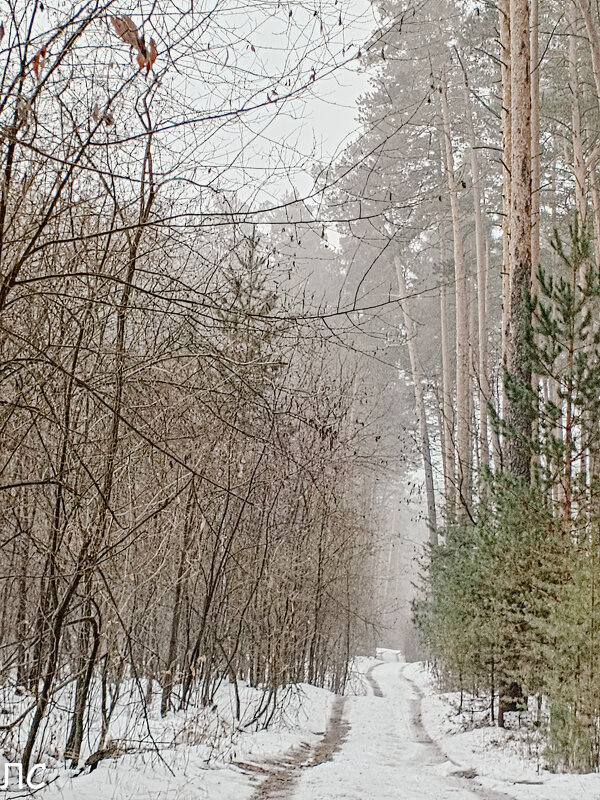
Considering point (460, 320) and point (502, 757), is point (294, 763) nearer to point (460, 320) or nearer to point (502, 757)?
point (502, 757)

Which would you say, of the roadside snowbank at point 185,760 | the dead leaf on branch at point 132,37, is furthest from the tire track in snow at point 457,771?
the dead leaf on branch at point 132,37

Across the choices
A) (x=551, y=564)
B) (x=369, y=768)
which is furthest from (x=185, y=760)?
(x=551, y=564)

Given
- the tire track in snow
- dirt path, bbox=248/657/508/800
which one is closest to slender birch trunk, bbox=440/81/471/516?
the tire track in snow

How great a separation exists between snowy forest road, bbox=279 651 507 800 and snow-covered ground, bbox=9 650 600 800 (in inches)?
0.5

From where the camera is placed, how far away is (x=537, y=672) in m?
8.73

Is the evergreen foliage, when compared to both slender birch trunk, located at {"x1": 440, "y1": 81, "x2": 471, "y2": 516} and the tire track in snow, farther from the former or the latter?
slender birch trunk, located at {"x1": 440, "y1": 81, "x2": 471, "y2": 516}

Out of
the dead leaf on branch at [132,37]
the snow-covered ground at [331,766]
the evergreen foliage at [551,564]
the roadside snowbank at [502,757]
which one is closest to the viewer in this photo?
the dead leaf on branch at [132,37]

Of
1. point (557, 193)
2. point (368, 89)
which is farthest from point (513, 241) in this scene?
point (368, 89)

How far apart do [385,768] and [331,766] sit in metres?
0.59

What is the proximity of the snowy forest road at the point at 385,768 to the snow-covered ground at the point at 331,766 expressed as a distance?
0.01 m

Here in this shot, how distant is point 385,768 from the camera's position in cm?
760

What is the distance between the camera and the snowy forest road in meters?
6.10

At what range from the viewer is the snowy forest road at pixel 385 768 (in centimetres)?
610

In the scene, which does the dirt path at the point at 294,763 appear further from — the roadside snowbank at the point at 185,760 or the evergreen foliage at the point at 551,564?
the evergreen foliage at the point at 551,564
